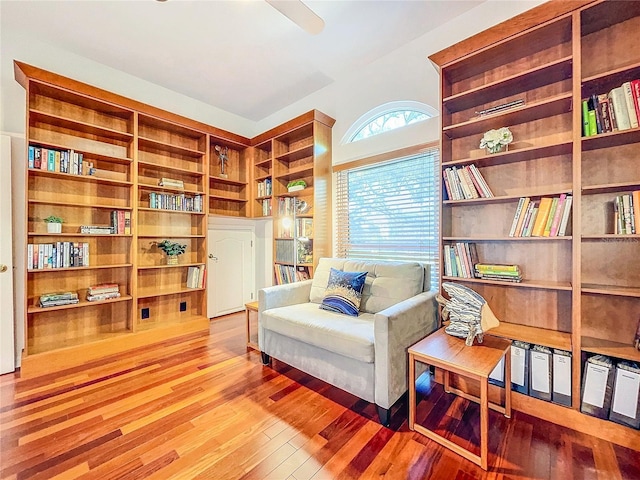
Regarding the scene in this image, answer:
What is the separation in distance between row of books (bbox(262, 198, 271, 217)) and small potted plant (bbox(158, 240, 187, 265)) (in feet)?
3.77

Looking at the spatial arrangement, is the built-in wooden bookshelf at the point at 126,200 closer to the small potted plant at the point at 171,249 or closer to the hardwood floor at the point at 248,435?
the small potted plant at the point at 171,249

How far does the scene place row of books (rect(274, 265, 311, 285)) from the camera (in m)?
3.31

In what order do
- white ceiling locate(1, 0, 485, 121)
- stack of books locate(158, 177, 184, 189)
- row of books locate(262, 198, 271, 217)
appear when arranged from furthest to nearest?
1. row of books locate(262, 198, 271, 217)
2. stack of books locate(158, 177, 184, 189)
3. white ceiling locate(1, 0, 485, 121)

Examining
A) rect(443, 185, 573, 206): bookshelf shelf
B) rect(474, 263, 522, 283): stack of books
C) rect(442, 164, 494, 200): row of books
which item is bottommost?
rect(474, 263, 522, 283): stack of books

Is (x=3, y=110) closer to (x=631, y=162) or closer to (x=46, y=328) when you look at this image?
(x=46, y=328)

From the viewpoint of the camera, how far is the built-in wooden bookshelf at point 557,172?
1.60m

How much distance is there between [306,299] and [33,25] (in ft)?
11.0

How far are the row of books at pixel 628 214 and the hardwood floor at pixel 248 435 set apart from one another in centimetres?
115

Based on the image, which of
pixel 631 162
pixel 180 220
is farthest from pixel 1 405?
pixel 631 162

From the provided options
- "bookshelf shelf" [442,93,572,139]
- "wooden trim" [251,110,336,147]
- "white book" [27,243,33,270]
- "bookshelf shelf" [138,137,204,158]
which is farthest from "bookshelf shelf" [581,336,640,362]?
"white book" [27,243,33,270]

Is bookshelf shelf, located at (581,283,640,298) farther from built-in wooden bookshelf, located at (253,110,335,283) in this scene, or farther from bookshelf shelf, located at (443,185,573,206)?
built-in wooden bookshelf, located at (253,110,335,283)

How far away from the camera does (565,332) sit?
184 cm

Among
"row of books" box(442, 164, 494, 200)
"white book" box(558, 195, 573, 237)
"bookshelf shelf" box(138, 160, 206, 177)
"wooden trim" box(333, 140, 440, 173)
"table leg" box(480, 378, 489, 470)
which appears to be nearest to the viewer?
"table leg" box(480, 378, 489, 470)

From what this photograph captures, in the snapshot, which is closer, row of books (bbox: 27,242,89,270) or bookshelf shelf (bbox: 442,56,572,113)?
bookshelf shelf (bbox: 442,56,572,113)
